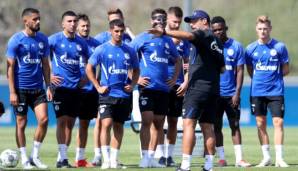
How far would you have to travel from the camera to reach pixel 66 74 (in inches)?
741

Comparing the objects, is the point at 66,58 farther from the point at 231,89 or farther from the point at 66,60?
the point at 231,89

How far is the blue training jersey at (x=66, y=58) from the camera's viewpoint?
61.8 ft

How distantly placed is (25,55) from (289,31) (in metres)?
34.3

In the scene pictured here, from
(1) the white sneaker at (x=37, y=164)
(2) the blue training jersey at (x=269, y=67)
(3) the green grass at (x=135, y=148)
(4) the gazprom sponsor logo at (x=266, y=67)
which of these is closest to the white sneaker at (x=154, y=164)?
(3) the green grass at (x=135, y=148)

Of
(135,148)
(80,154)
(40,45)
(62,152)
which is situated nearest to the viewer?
(40,45)

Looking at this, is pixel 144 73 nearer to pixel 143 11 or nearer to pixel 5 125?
pixel 5 125

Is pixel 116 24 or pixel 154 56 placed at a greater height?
pixel 116 24

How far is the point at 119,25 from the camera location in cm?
1798

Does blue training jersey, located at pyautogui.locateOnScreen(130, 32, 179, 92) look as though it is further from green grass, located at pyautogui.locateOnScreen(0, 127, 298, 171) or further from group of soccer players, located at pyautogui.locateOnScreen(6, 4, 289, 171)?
green grass, located at pyautogui.locateOnScreen(0, 127, 298, 171)

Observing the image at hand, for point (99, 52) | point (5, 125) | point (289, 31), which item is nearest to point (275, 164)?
point (99, 52)

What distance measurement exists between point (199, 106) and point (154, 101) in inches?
87.1

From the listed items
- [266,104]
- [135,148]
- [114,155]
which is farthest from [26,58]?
[135,148]

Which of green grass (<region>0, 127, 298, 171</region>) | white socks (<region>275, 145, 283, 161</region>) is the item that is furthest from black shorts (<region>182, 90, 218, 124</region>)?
white socks (<region>275, 145, 283, 161</region>)

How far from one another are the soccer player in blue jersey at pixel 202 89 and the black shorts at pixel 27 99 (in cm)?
269
